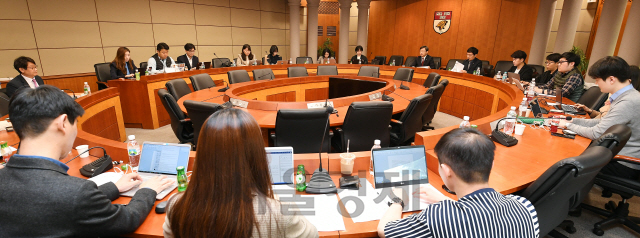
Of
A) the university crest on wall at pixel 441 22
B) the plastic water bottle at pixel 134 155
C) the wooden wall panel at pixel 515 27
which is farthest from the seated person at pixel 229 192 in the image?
the university crest on wall at pixel 441 22

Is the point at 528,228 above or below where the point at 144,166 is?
above

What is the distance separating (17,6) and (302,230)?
7.13 metres

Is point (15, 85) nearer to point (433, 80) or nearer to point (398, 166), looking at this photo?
point (398, 166)

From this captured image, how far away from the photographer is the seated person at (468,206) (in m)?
1.02

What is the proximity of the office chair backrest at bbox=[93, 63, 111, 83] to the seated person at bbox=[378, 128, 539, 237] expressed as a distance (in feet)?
18.9

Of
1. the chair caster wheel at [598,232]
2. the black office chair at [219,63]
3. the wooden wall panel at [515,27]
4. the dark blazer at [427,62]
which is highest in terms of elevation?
the wooden wall panel at [515,27]

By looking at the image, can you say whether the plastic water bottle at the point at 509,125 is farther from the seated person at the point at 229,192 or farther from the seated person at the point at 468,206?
the seated person at the point at 229,192

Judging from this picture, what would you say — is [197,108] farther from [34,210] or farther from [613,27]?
[613,27]

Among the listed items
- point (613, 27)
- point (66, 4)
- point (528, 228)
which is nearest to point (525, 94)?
point (613, 27)

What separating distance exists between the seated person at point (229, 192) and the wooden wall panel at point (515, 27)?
906 cm

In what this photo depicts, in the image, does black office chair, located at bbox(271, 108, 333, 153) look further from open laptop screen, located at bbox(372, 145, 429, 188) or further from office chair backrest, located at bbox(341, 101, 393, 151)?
open laptop screen, located at bbox(372, 145, 429, 188)

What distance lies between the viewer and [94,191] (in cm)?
115

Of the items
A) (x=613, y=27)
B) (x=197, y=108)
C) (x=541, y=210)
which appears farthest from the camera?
(x=613, y=27)

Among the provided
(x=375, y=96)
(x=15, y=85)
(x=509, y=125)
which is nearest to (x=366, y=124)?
(x=509, y=125)
